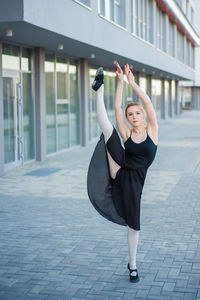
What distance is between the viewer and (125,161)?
477 cm

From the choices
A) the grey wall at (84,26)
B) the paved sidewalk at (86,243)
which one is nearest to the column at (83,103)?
the grey wall at (84,26)

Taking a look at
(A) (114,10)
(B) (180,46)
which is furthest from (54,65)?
(B) (180,46)

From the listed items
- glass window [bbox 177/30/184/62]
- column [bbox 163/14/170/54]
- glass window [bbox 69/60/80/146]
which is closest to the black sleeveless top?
glass window [bbox 69/60/80/146]

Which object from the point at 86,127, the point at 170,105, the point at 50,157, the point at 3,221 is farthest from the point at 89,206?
the point at 170,105

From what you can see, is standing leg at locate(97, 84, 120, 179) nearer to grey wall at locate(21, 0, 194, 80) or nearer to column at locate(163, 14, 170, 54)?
grey wall at locate(21, 0, 194, 80)

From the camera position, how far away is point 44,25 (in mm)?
10328

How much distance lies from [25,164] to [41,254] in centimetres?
778

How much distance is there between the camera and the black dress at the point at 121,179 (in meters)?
4.75

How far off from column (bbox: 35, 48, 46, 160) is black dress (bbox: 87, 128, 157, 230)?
30.8ft

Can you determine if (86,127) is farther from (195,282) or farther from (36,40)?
(195,282)

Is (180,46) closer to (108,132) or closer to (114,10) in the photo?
(114,10)

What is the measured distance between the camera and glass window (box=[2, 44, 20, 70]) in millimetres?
12195

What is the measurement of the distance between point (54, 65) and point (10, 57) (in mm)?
3124

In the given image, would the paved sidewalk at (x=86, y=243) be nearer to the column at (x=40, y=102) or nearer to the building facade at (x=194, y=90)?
the column at (x=40, y=102)
